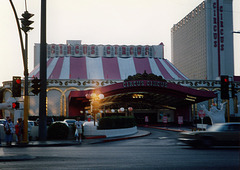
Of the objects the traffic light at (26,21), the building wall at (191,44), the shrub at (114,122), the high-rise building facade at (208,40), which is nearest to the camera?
the traffic light at (26,21)

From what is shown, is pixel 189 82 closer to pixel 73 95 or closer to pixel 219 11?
pixel 73 95

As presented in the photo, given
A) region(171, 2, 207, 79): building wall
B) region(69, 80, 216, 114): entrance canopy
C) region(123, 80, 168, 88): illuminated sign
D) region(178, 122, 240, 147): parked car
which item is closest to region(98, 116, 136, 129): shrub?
region(123, 80, 168, 88): illuminated sign

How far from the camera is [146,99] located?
58.7 meters

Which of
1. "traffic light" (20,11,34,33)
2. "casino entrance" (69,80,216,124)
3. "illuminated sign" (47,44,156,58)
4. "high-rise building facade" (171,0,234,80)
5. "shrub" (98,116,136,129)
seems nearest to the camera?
"traffic light" (20,11,34,33)

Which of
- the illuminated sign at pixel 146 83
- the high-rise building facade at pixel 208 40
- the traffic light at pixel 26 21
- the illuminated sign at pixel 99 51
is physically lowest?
the illuminated sign at pixel 146 83

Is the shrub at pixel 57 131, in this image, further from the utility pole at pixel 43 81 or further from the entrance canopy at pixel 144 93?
the entrance canopy at pixel 144 93

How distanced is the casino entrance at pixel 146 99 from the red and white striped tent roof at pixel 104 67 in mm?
4776

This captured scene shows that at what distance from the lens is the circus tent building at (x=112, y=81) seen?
163ft

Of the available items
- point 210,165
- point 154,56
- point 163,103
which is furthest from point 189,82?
point 210,165

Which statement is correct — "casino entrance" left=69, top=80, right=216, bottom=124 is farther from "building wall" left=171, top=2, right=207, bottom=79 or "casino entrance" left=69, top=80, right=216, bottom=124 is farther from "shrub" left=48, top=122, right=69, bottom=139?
"building wall" left=171, top=2, right=207, bottom=79

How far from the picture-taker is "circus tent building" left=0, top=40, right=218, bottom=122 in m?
49.5

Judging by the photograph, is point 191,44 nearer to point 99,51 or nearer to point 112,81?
point 99,51

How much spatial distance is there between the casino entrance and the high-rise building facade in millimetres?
11700

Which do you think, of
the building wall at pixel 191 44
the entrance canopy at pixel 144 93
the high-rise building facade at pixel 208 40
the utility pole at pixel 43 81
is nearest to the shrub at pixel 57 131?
the utility pole at pixel 43 81
